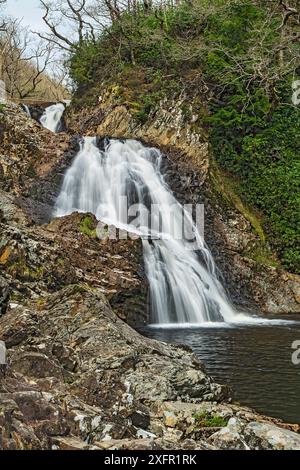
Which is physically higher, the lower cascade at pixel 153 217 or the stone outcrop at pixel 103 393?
the lower cascade at pixel 153 217

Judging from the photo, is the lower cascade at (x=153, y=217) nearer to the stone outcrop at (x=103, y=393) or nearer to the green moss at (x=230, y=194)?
the green moss at (x=230, y=194)

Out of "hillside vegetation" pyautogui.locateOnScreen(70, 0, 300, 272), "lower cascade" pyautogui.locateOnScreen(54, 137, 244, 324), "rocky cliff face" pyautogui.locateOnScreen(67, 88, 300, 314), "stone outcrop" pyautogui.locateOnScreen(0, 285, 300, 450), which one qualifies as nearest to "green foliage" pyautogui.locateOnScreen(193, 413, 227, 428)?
"stone outcrop" pyautogui.locateOnScreen(0, 285, 300, 450)

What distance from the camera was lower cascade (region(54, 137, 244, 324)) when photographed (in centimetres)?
1226

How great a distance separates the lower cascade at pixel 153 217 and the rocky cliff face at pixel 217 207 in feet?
2.64

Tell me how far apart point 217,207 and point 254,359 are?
8.81 meters

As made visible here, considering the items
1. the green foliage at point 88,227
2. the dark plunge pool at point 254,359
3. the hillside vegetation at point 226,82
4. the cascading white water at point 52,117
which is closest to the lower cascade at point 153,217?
the dark plunge pool at point 254,359

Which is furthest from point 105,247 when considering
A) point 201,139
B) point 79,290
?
point 201,139

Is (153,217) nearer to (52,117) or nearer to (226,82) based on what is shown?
(226,82)

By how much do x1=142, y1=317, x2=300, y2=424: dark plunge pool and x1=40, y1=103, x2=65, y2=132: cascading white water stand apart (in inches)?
555

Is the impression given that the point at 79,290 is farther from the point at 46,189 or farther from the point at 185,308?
the point at 46,189

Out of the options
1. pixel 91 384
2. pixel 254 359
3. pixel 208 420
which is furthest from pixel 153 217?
pixel 208 420

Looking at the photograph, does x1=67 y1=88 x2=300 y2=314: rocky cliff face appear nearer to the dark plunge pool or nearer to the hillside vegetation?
the hillside vegetation

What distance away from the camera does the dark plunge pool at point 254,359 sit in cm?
Answer: 627
